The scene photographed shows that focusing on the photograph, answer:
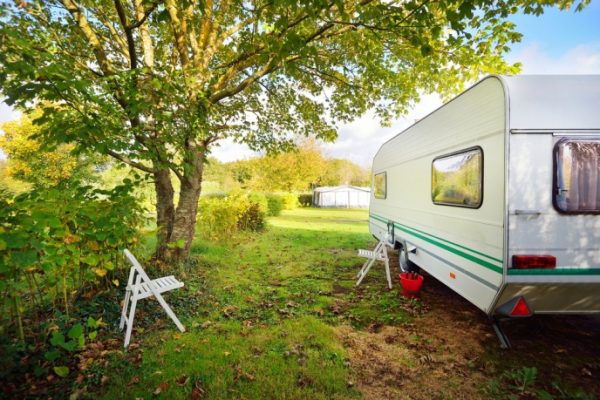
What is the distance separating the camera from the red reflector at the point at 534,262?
287 centimetres

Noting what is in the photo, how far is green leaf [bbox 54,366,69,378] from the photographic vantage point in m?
2.75

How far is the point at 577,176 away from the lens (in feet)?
9.41

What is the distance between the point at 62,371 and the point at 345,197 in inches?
1401

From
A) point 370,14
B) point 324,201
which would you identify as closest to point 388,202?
point 370,14

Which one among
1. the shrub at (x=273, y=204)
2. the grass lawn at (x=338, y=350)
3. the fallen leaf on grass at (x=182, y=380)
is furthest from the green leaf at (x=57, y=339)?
the shrub at (x=273, y=204)

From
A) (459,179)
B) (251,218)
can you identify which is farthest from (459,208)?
(251,218)

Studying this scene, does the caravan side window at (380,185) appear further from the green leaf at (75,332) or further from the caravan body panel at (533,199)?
the green leaf at (75,332)

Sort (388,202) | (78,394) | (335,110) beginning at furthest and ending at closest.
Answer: (335,110) → (388,202) → (78,394)

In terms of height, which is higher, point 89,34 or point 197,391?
point 89,34

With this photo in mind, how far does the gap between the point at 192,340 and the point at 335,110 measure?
7.74 m

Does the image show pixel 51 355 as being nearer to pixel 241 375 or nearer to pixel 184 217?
pixel 241 375

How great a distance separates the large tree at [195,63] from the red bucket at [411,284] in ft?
12.3

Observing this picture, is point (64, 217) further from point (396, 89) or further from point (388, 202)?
point (396, 89)

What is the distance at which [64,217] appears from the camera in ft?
10.9
